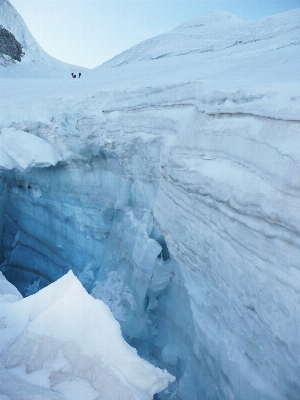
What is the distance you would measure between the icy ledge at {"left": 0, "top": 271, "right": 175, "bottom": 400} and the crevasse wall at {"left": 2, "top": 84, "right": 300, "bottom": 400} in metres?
0.65

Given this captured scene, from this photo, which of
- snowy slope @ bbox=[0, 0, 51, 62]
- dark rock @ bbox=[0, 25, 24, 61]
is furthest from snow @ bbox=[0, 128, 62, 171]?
snowy slope @ bbox=[0, 0, 51, 62]

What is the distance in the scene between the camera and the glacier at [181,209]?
1920 mm

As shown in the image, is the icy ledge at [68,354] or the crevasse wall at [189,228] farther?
the crevasse wall at [189,228]

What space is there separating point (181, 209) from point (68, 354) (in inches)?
53.2

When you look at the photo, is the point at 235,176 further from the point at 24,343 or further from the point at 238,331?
the point at 24,343

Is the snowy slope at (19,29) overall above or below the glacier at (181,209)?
above

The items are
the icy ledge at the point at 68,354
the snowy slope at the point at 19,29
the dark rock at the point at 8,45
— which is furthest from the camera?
the snowy slope at the point at 19,29

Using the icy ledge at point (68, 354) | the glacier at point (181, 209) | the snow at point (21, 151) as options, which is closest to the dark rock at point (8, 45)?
the glacier at point (181, 209)

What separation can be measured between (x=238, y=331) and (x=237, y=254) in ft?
1.89

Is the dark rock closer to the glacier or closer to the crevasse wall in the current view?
the glacier

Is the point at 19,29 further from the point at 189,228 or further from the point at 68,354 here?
the point at 68,354

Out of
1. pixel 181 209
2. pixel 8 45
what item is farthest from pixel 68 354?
pixel 8 45

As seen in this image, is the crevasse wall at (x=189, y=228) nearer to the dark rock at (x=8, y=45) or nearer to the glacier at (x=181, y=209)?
the glacier at (x=181, y=209)

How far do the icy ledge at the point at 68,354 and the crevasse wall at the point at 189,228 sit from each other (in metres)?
0.65
